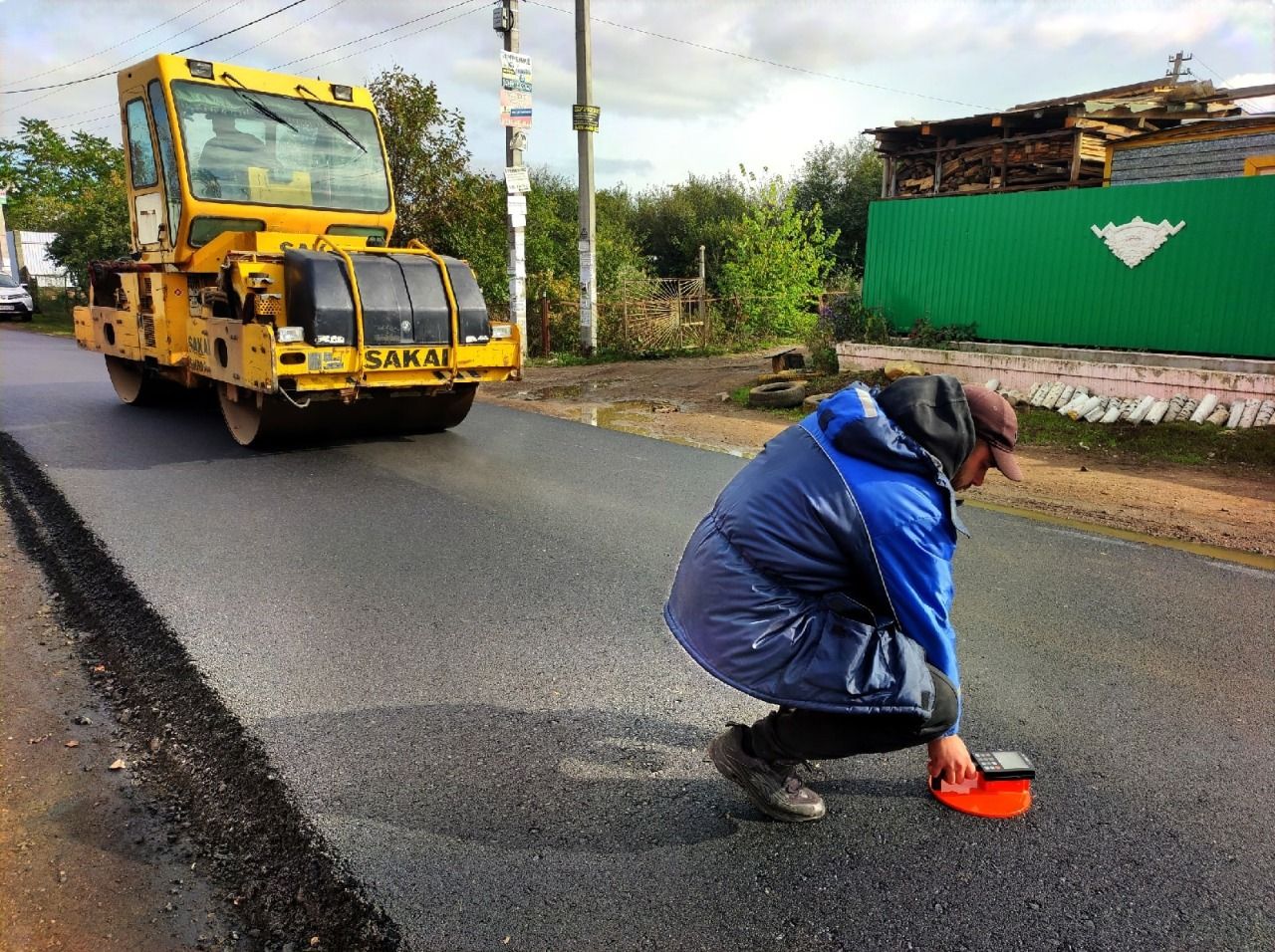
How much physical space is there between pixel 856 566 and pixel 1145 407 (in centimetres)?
867

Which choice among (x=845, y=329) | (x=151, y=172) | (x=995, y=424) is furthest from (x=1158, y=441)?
(x=151, y=172)

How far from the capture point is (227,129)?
28.2 ft

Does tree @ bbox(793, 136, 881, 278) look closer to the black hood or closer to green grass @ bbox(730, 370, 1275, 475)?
green grass @ bbox(730, 370, 1275, 475)

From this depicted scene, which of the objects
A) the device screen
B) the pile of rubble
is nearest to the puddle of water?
the pile of rubble

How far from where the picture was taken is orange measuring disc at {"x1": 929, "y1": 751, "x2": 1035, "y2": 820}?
2.86 m

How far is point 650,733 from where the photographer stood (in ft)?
11.0

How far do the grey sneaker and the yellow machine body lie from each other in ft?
17.9

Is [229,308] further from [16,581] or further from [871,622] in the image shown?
[871,622]

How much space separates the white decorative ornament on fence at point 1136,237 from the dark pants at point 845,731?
9.67 m

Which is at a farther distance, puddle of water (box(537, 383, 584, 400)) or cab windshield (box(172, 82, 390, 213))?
puddle of water (box(537, 383, 584, 400))

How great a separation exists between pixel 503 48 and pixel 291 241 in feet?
26.3

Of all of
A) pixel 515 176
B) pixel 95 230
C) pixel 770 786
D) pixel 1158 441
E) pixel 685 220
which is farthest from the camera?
pixel 685 220

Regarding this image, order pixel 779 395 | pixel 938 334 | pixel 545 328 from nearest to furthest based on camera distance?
pixel 779 395 < pixel 938 334 < pixel 545 328

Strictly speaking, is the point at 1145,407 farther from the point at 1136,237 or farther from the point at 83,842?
the point at 83,842
